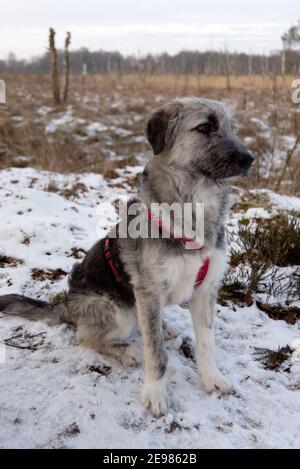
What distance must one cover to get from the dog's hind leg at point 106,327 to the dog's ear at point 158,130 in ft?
3.77

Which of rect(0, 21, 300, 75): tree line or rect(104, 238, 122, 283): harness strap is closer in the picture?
rect(104, 238, 122, 283): harness strap

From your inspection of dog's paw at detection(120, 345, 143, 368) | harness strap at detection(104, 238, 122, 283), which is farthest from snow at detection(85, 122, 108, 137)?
dog's paw at detection(120, 345, 143, 368)

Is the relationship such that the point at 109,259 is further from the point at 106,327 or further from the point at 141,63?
the point at 141,63

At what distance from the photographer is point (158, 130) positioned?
2.74 m

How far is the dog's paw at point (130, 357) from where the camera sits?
10.1ft

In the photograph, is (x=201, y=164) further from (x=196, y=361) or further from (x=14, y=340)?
(x=14, y=340)

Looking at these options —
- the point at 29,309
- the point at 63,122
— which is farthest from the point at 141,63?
the point at 29,309

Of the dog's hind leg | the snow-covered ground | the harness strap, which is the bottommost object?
the snow-covered ground

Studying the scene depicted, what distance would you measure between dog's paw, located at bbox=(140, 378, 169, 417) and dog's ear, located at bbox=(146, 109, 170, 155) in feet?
4.94

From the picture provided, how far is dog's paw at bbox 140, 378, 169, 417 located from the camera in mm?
2613

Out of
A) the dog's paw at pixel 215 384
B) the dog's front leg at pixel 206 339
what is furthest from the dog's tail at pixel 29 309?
the dog's paw at pixel 215 384

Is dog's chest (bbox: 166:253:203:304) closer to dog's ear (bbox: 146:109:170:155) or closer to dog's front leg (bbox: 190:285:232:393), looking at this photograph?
dog's front leg (bbox: 190:285:232:393)

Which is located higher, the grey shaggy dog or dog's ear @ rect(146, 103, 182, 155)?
dog's ear @ rect(146, 103, 182, 155)
